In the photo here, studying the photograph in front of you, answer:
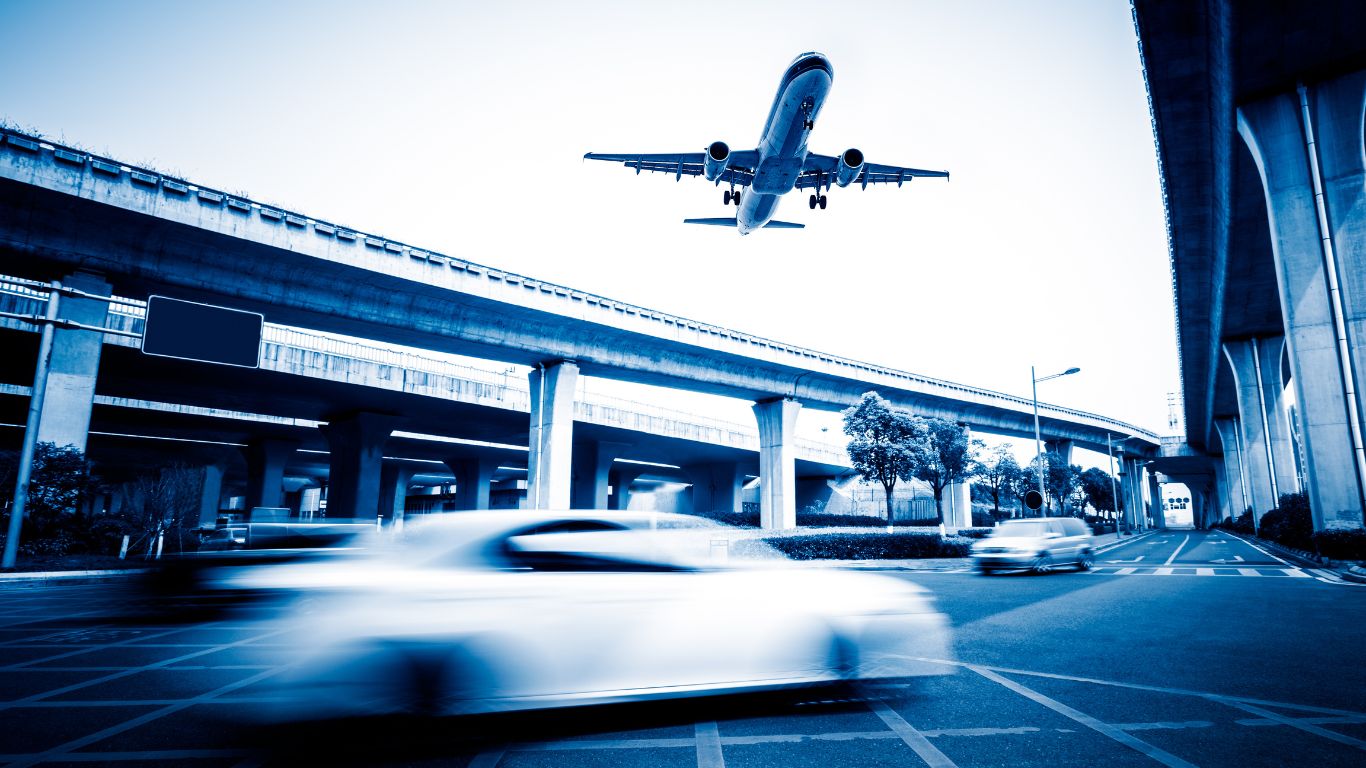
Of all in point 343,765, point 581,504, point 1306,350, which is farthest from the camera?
point 581,504

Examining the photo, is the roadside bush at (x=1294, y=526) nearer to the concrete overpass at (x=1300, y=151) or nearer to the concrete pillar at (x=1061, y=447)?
the concrete overpass at (x=1300, y=151)

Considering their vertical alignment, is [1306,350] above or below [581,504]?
above

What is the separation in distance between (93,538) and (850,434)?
27.4 m

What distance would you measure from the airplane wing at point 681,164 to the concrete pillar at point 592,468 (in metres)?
23.3

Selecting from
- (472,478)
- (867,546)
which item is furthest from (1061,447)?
(472,478)

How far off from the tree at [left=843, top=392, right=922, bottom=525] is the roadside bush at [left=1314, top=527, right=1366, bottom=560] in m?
13.8

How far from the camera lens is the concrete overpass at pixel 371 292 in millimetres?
19078

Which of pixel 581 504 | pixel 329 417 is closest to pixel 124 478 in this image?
pixel 329 417

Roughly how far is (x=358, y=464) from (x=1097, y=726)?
Answer: 1399 inches

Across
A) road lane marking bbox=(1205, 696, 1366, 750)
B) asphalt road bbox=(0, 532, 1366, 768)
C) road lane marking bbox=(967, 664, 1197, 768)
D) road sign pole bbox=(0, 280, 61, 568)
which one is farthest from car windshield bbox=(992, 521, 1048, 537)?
road sign pole bbox=(0, 280, 61, 568)

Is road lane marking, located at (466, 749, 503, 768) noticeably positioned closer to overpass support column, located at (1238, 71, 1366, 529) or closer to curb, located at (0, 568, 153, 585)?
curb, located at (0, 568, 153, 585)

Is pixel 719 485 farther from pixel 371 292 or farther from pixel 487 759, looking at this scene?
pixel 487 759

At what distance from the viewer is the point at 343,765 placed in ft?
→ 12.0

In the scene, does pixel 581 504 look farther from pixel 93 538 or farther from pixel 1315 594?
pixel 1315 594
